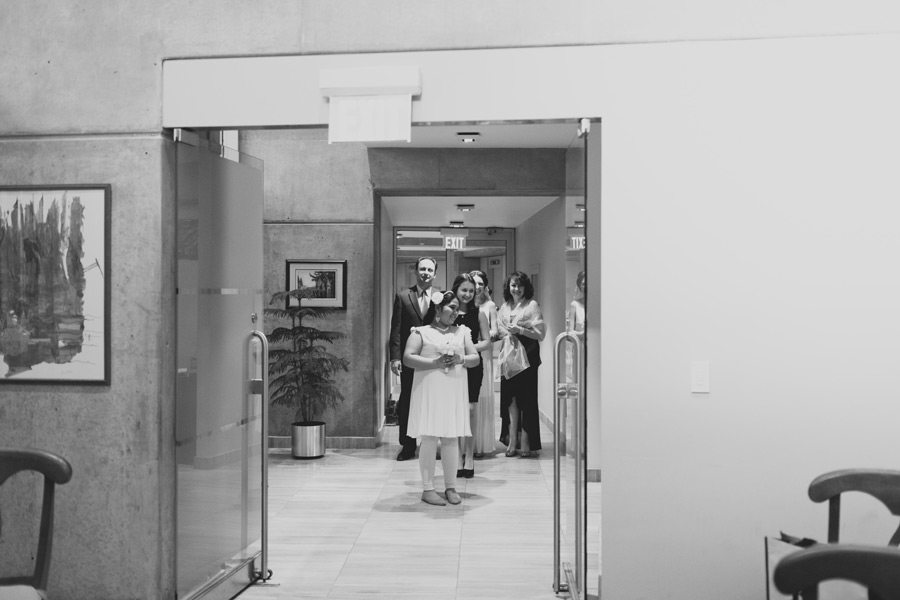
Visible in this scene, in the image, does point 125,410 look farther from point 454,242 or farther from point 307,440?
point 454,242

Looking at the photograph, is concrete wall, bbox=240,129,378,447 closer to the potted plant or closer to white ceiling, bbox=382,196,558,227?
the potted plant

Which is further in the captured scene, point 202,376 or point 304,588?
point 304,588

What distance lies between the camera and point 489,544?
5.01m

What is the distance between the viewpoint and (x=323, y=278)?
8.30 metres

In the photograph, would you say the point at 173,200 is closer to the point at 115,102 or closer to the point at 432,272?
the point at 115,102

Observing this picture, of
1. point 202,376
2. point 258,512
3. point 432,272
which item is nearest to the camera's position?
point 202,376

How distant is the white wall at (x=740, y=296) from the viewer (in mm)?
3268

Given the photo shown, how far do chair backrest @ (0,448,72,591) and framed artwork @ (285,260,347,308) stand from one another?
559 centimetres

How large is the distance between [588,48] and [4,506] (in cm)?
317

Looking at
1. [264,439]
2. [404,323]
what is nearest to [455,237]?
[404,323]

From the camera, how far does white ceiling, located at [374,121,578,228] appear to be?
7.41 m

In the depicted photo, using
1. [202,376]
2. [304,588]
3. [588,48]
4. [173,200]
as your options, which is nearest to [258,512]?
[304,588]

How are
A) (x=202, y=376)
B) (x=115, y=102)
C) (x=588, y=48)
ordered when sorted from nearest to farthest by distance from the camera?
(x=588, y=48)
(x=115, y=102)
(x=202, y=376)

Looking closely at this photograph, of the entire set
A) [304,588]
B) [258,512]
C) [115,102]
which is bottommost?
[304,588]
